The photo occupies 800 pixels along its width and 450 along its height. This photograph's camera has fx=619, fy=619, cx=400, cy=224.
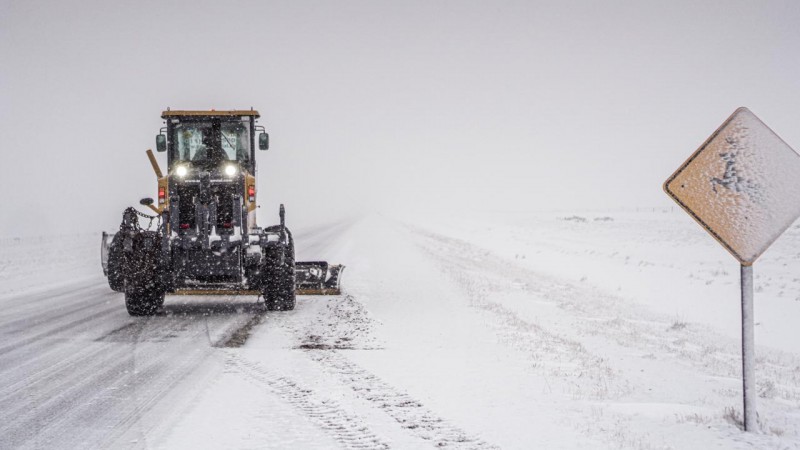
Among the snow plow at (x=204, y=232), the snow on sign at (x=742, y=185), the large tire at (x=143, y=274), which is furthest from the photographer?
the snow plow at (x=204, y=232)

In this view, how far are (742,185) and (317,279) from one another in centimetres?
894

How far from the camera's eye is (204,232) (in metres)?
9.87

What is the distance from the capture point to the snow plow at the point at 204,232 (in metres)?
9.88

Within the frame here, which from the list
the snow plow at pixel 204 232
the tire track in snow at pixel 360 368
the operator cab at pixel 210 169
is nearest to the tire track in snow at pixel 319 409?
the tire track in snow at pixel 360 368

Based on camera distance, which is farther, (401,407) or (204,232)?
(204,232)

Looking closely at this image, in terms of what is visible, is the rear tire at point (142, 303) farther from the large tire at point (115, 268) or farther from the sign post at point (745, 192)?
the sign post at point (745, 192)

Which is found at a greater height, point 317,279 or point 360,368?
point 317,279

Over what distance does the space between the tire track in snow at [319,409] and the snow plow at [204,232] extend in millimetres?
3581

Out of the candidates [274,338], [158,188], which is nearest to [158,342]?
[274,338]

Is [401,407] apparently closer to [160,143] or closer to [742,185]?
[742,185]

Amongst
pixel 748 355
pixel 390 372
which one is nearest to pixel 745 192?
pixel 748 355

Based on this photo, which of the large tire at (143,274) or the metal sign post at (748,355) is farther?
the large tire at (143,274)

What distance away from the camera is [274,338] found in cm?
816

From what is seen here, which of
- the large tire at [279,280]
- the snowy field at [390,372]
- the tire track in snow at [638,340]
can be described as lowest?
the tire track in snow at [638,340]
